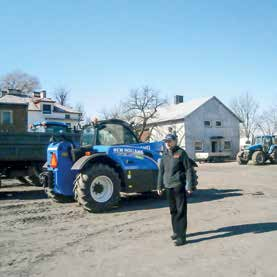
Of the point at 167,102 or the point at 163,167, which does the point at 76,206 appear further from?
the point at 167,102

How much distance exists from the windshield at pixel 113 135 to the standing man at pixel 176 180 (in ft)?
12.0

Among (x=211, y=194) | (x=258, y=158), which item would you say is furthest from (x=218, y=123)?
(x=211, y=194)

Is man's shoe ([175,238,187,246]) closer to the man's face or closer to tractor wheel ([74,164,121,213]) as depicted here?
the man's face

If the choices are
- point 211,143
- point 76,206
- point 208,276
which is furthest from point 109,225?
point 211,143

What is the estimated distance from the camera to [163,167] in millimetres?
6801

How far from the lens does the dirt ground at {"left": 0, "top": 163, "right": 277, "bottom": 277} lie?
5012 mm

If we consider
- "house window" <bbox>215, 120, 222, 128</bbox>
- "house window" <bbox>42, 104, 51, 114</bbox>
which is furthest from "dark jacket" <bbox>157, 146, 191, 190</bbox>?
"house window" <bbox>42, 104, 51, 114</bbox>

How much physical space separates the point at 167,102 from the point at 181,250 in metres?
51.1

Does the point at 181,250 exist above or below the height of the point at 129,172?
below

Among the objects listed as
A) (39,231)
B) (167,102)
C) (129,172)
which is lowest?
(39,231)

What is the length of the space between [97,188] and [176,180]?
11.0 ft

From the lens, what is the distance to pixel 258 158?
30797mm

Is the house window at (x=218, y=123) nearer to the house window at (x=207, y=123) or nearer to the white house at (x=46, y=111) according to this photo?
the house window at (x=207, y=123)

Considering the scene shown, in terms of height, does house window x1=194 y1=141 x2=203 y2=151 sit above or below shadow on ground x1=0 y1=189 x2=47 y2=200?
above
